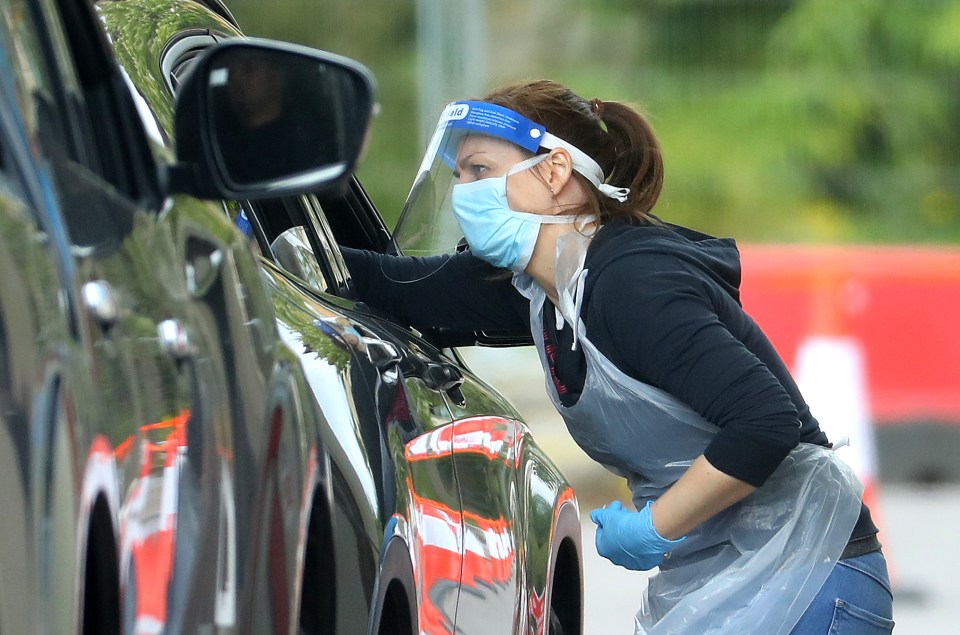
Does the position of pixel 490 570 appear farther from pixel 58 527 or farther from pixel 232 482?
pixel 58 527

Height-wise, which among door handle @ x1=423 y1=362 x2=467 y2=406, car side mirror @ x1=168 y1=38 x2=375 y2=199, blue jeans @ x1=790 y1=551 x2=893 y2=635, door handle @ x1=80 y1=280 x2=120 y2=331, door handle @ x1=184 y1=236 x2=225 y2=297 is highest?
car side mirror @ x1=168 y1=38 x2=375 y2=199

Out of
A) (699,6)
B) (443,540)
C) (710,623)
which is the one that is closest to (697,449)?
(710,623)

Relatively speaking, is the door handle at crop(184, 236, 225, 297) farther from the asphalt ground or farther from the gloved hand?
the asphalt ground

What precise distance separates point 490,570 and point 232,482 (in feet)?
3.05

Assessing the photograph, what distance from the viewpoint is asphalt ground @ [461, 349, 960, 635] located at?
5.80 m

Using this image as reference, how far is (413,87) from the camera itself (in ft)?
28.3

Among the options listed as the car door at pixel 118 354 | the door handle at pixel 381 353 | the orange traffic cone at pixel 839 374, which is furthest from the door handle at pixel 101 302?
the orange traffic cone at pixel 839 374

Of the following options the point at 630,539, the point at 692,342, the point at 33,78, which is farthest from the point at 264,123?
the point at 630,539

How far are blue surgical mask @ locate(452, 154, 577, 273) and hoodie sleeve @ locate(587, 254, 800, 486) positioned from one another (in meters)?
0.34

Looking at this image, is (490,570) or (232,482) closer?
(232,482)

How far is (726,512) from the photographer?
2561 mm

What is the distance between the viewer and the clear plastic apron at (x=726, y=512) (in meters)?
2.49

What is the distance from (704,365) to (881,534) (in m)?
5.00

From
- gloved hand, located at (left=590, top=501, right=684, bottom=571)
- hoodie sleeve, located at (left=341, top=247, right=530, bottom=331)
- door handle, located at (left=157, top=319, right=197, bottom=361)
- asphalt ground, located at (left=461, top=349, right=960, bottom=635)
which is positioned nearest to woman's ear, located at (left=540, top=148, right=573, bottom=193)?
hoodie sleeve, located at (left=341, top=247, right=530, bottom=331)
